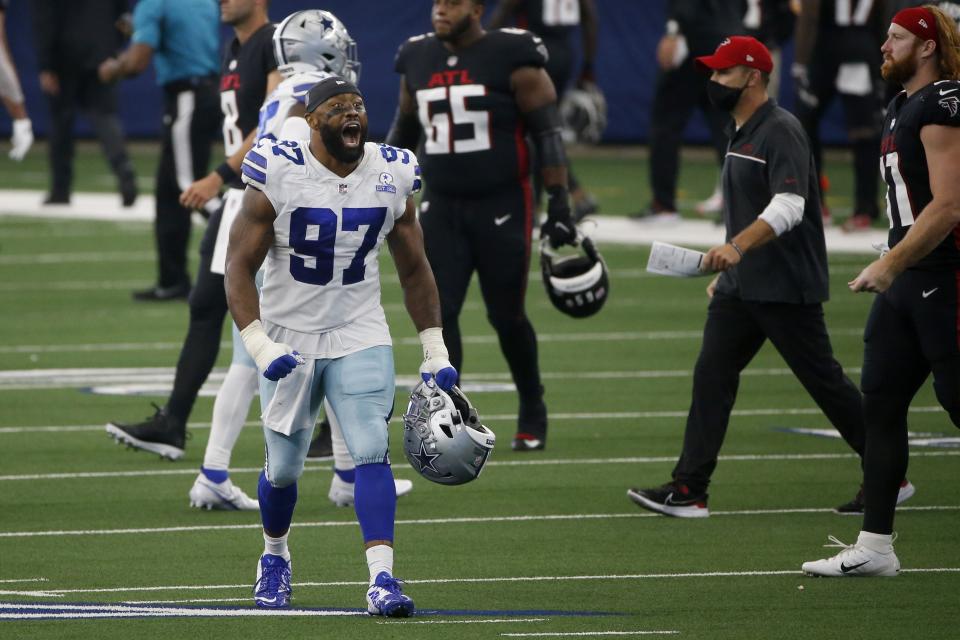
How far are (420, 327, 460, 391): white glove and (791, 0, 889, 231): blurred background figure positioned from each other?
10557mm

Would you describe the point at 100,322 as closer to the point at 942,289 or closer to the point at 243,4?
the point at 243,4

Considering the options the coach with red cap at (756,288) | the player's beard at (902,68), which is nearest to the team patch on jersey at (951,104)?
the player's beard at (902,68)

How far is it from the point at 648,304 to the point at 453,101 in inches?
222

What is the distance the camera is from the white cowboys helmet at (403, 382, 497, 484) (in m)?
6.48

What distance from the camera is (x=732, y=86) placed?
7.89 meters

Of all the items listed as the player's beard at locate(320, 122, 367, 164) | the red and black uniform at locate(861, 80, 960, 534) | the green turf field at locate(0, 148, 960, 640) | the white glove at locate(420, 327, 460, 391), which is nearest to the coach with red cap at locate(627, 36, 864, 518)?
the green turf field at locate(0, 148, 960, 640)

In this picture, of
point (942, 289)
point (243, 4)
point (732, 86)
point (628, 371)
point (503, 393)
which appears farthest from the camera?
point (628, 371)

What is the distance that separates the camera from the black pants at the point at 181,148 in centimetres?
1412

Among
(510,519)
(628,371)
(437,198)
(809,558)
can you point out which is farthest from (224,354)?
(809,558)

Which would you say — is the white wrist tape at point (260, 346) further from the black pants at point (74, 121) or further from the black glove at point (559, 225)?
the black pants at point (74, 121)

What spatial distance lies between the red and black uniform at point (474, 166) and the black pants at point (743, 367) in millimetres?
1630

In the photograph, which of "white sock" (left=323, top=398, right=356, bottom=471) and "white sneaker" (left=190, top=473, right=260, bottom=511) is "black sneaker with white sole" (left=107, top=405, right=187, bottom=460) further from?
"white sock" (left=323, top=398, right=356, bottom=471)

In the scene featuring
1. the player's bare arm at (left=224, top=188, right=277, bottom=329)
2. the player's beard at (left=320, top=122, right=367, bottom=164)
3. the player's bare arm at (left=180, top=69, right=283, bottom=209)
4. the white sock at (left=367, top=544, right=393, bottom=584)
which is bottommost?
the white sock at (left=367, top=544, right=393, bottom=584)

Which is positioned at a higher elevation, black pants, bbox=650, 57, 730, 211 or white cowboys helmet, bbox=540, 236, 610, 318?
white cowboys helmet, bbox=540, 236, 610, 318
